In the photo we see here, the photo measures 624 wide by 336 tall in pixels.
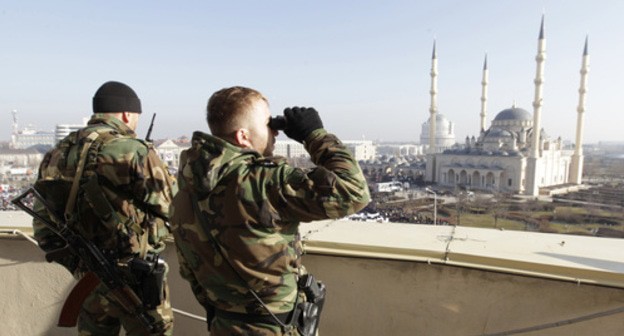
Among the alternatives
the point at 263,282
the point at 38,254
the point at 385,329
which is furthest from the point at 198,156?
the point at 38,254

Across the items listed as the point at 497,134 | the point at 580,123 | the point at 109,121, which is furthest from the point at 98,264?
the point at 497,134

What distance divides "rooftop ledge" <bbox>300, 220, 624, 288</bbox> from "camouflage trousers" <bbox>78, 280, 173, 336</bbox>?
696mm

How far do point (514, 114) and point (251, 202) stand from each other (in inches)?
2178

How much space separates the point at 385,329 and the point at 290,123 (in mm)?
1213

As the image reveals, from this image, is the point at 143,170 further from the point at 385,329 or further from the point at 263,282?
the point at 385,329

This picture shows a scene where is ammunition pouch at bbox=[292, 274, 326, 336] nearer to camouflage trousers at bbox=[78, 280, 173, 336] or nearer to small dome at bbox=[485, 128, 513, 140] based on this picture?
camouflage trousers at bbox=[78, 280, 173, 336]

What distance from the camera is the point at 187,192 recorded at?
1167mm

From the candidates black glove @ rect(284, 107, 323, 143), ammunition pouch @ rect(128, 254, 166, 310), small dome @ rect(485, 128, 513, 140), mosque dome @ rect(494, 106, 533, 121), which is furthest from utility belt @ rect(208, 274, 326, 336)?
mosque dome @ rect(494, 106, 533, 121)

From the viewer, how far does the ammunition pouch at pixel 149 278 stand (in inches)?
60.1

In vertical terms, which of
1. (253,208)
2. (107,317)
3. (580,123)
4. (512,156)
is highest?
(580,123)

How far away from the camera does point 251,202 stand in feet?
3.51

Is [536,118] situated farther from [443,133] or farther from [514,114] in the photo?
[443,133]

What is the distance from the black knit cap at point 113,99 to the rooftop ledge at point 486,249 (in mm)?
1048

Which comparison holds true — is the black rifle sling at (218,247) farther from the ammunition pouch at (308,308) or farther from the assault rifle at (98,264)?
the assault rifle at (98,264)
